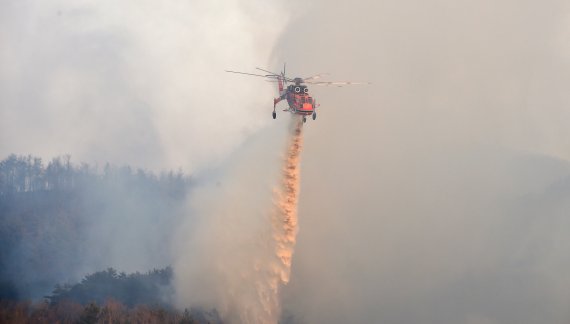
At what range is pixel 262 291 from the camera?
442 ft

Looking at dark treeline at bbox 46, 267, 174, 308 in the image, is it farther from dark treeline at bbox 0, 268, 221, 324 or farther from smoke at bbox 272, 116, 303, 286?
smoke at bbox 272, 116, 303, 286

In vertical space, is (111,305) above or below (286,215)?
below

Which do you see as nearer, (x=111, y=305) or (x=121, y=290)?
(x=111, y=305)

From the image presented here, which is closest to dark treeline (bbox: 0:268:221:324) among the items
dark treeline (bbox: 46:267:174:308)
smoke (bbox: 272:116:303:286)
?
dark treeline (bbox: 46:267:174:308)

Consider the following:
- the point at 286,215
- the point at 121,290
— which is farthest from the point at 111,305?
the point at 286,215

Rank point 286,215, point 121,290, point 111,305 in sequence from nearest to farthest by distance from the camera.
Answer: point 286,215 < point 111,305 < point 121,290

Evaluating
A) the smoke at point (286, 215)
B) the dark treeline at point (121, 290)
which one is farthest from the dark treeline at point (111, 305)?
the smoke at point (286, 215)

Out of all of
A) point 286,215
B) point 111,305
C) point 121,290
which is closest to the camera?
point 286,215

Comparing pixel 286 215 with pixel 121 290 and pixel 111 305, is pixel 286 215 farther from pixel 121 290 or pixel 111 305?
pixel 121 290

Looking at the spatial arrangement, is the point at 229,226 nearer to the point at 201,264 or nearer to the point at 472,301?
the point at 201,264

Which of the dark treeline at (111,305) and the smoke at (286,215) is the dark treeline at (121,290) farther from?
the smoke at (286,215)

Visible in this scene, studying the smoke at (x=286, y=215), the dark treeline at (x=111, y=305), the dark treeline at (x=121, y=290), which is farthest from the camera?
the dark treeline at (x=121, y=290)

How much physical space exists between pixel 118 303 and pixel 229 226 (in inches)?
1225

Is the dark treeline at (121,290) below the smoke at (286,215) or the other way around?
below
